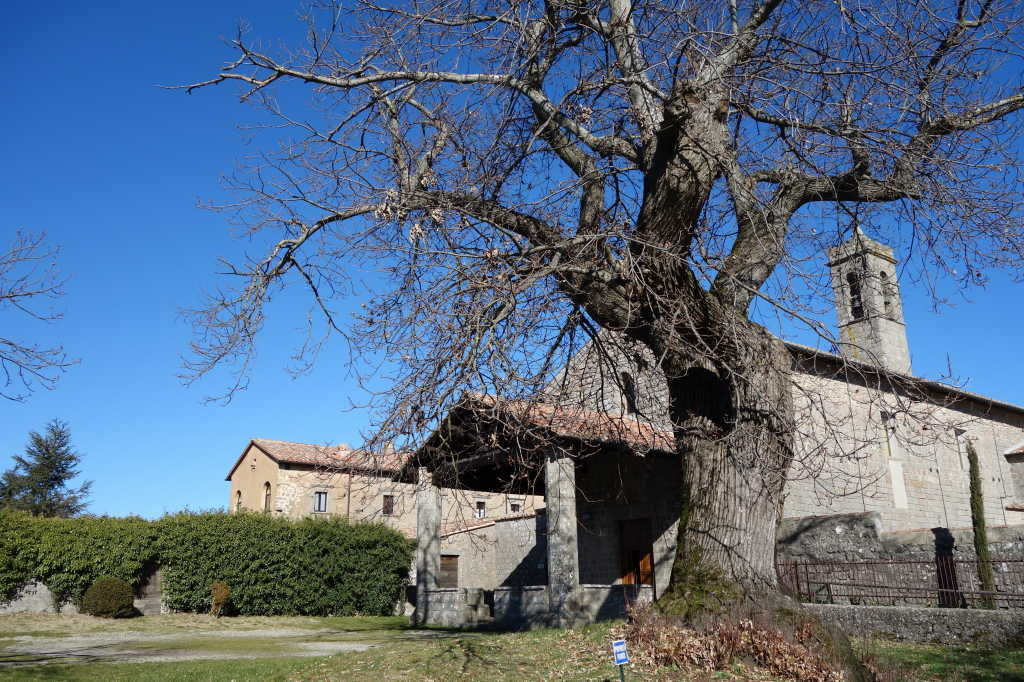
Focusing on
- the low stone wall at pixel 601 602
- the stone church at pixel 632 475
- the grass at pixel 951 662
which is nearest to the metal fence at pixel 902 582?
the stone church at pixel 632 475

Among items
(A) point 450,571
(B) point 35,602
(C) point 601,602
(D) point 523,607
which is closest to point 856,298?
(C) point 601,602

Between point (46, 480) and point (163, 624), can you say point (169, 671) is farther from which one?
point (46, 480)

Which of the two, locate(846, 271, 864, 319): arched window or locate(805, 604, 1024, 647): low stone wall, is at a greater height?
locate(846, 271, 864, 319): arched window

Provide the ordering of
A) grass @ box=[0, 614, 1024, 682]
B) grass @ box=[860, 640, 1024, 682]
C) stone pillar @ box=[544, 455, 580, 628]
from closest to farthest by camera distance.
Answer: grass @ box=[0, 614, 1024, 682] < grass @ box=[860, 640, 1024, 682] < stone pillar @ box=[544, 455, 580, 628]

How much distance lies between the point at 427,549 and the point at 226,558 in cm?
808

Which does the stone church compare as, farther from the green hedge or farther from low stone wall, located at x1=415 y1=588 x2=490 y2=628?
the green hedge

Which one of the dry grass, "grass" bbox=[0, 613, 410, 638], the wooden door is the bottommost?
"grass" bbox=[0, 613, 410, 638]

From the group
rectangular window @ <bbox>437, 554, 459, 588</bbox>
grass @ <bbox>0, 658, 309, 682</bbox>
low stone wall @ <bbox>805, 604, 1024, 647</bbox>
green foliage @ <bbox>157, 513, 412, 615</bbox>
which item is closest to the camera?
grass @ <bbox>0, 658, 309, 682</bbox>

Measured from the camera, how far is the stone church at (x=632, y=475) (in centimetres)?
930

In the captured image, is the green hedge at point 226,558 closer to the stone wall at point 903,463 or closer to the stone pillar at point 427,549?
the stone pillar at point 427,549

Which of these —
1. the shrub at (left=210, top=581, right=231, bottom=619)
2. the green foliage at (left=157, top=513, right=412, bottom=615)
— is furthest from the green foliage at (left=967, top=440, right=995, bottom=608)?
the shrub at (left=210, top=581, right=231, bottom=619)

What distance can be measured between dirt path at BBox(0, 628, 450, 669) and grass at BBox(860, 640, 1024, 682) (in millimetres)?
6712

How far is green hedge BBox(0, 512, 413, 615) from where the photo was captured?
20.7 m

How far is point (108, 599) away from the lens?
66.2 ft
